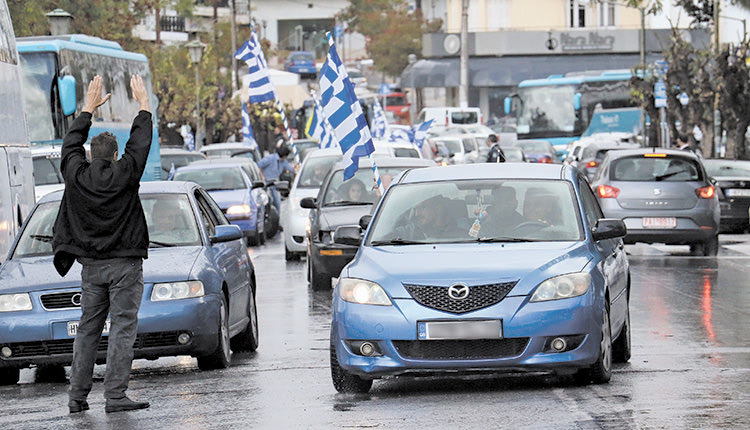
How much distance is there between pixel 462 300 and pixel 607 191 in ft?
46.8

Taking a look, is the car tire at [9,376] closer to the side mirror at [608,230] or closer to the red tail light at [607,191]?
the side mirror at [608,230]

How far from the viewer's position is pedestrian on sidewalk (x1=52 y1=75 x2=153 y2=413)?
375 inches

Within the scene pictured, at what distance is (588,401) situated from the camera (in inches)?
372

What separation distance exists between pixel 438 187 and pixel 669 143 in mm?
41302

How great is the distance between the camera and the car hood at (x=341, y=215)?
18.7 metres

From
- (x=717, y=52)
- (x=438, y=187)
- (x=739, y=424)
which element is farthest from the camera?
(x=717, y=52)

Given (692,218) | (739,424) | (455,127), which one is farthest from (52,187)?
(455,127)

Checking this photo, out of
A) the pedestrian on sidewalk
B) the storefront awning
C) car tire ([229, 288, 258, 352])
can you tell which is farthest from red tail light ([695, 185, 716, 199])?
the storefront awning

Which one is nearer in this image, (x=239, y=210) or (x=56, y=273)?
(x=56, y=273)

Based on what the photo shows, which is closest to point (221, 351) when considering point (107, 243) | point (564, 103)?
point (107, 243)

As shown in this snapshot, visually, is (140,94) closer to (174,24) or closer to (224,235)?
(224,235)

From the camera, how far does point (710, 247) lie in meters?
23.6

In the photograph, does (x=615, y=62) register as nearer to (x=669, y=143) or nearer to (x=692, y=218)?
(x=669, y=143)

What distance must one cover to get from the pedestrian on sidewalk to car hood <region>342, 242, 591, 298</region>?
140 cm
